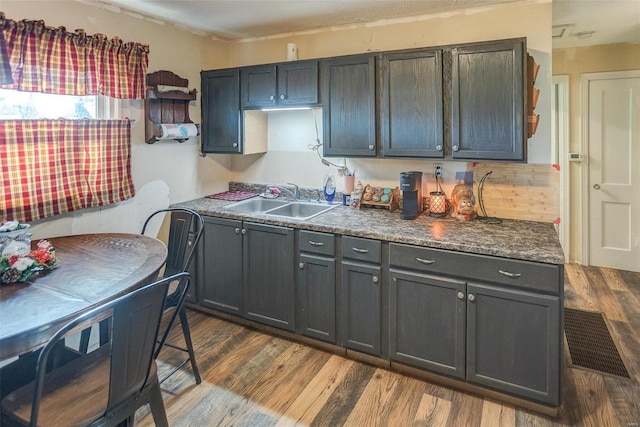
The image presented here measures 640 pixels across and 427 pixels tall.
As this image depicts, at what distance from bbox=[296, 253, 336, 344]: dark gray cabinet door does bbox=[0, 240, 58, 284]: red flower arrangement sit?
1.42 metres

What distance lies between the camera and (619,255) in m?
4.32

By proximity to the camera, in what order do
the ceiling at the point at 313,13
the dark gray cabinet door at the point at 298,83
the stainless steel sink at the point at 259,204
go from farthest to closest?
the stainless steel sink at the point at 259,204 → the dark gray cabinet door at the point at 298,83 → the ceiling at the point at 313,13

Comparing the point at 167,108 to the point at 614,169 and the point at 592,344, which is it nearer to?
the point at 592,344

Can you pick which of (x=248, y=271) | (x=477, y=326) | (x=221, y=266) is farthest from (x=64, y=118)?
(x=477, y=326)

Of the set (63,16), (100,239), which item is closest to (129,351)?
(100,239)

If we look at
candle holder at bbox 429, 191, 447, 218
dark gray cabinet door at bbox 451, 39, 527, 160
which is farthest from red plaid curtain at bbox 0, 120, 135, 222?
dark gray cabinet door at bbox 451, 39, 527, 160

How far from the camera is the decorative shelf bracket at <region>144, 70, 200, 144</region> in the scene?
305cm

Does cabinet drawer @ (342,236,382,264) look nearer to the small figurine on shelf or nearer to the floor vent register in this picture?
the small figurine on shelf

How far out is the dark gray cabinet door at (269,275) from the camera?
2.82m

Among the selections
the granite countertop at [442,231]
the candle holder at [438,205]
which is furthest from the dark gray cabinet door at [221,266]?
the candle holder at [438,205]

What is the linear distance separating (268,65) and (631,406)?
10.2ft

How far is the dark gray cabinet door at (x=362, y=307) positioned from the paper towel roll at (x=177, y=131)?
1642mm

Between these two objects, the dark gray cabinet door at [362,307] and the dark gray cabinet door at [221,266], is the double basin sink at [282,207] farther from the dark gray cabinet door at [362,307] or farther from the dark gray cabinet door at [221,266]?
the dark gray cabinet door at [362,307]

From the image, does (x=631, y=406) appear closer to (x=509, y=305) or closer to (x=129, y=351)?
(x=509, y=305)
